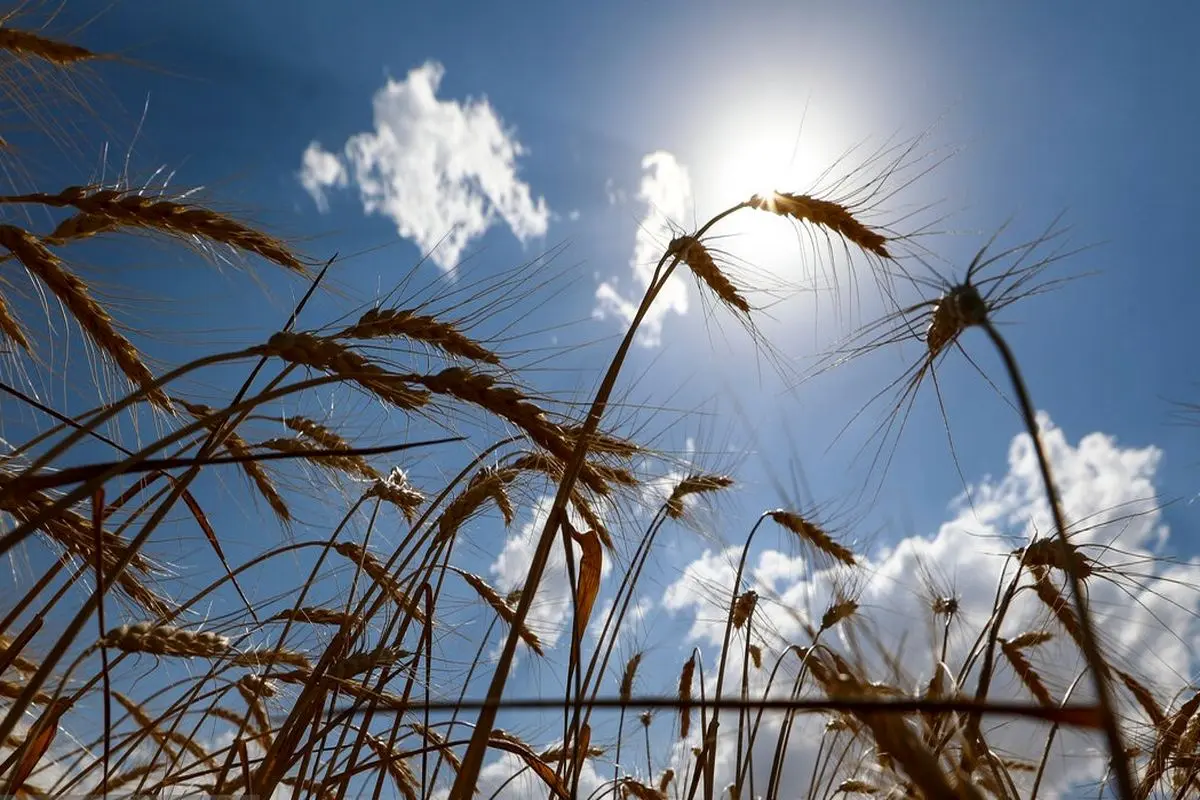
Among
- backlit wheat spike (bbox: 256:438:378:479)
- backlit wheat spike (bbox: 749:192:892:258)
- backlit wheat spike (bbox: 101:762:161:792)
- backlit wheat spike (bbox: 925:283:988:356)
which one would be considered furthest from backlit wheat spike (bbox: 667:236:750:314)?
backlit wheat spike (bbox: 101:762:161:792)

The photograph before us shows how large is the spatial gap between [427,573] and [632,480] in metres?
0.61

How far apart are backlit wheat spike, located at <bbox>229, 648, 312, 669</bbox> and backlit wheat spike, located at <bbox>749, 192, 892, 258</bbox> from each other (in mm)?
1897

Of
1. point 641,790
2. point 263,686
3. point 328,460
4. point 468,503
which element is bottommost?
point 263,686

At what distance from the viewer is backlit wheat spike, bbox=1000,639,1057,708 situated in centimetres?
353

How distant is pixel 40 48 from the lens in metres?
2.34

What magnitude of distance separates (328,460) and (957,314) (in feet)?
6.69

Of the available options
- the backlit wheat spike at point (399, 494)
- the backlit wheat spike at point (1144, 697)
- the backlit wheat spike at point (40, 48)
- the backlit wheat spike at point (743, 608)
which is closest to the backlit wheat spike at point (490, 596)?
the backlit wheat spike at point (399, 494)

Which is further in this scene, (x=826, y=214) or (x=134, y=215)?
(x=826, y=214)

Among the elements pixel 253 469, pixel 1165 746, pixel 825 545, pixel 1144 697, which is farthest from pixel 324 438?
pixel 1144 697

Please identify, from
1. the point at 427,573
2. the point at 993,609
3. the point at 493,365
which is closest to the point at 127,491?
the point at 427,573

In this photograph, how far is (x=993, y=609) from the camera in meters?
2.12

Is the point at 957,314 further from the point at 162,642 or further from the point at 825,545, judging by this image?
the point at 825,545

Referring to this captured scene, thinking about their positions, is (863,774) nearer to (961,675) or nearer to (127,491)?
(961,675)

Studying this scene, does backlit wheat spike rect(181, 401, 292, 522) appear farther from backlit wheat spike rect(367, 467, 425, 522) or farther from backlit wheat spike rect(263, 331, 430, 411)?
backlit wheat spike rect(263, 331, 430, 411)
